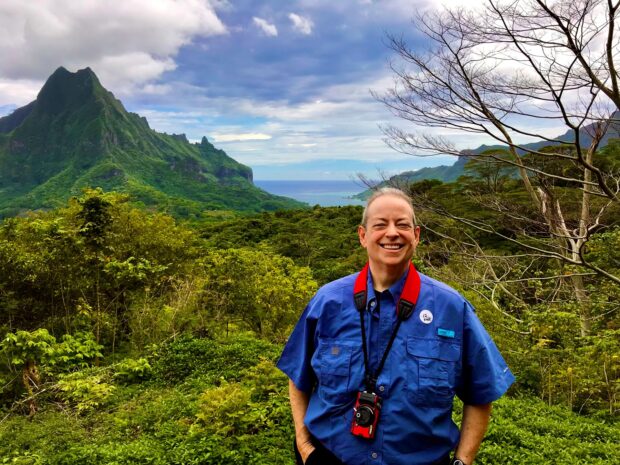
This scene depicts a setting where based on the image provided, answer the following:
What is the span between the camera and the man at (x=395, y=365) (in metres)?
1.42

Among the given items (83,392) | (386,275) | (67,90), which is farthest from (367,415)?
(67,90)

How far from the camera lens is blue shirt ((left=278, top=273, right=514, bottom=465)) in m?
1.42

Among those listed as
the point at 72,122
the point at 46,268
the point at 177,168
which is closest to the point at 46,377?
the point at 46,268

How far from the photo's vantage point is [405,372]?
1.43 m

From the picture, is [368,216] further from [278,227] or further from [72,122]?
[72,122]

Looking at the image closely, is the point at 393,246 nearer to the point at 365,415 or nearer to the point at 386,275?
the point at 386,275

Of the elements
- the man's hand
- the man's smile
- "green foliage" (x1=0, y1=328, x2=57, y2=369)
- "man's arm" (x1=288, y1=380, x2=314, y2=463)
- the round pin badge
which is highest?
the man's smile

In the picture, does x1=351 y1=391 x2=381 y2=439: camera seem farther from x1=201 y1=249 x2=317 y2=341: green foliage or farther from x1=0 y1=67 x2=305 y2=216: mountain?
x1=0 y1=67 x2=305 y2=216: mountain

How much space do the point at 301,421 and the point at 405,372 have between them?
51 cm

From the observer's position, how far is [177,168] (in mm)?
Result: 147000

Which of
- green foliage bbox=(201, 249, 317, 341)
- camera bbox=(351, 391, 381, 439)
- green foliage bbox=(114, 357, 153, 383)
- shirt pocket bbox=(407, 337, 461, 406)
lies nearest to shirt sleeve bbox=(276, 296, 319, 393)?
camera bbox=(351, 391, 381, 439)

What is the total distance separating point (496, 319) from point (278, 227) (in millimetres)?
29884

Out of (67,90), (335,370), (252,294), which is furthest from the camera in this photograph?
(67,90)

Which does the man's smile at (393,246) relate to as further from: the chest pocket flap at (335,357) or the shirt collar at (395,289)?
the chest pocket flap at (335,357)
